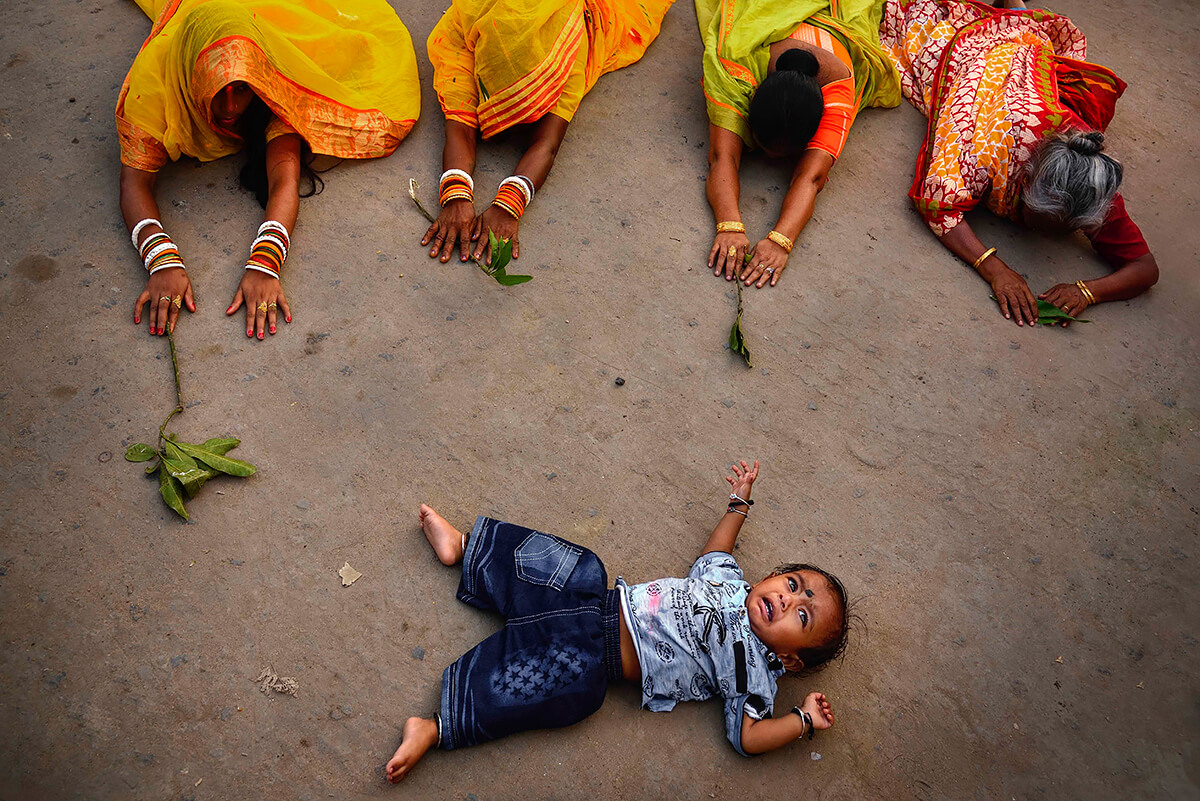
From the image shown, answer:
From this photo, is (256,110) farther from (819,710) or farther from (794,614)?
(819,710)

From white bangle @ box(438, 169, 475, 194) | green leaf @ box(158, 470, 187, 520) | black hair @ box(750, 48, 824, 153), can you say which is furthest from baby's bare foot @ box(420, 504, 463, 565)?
black hair @ box(750, 48, 824, 153)

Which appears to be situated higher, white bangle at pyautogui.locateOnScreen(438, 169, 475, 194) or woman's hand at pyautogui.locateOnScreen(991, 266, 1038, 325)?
woman's hand at pyautogui.locateOnScreen(991, 266, 1038, 325)

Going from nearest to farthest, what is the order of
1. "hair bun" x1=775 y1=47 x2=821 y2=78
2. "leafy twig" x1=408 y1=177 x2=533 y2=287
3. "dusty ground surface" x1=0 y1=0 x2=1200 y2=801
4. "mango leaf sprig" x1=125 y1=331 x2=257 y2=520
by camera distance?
"dusty ground surface" x1=0 y1=0 x2=1200 y2=801 < "mango leaf sprig" x1=125 y1=331 x2=257 y2=520 < "leafy twig" x1=408 y1=177 x2=533 y2=287 < "hair bun" x1=775 y1=47 x2=821 y2=78

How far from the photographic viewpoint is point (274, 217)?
2859 mm

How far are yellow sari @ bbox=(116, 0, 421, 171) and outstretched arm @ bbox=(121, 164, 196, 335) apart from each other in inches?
3.3

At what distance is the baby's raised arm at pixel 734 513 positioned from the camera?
7.51ft

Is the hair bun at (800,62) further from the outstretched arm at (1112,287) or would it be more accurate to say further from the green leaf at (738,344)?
the outstretched arm at (1112,287)

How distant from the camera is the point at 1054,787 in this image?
6.73 feet

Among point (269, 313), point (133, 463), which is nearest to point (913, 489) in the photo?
point (269, 313)

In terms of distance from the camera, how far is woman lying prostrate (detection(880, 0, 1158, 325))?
304 centimetres

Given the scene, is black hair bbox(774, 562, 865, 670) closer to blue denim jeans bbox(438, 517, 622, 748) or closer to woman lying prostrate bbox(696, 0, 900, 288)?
blue denim jeans bbox(438, 517, 622, 748)

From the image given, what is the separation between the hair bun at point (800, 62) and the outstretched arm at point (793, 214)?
12.4 inches

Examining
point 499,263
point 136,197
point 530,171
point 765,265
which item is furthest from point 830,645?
point 136,197

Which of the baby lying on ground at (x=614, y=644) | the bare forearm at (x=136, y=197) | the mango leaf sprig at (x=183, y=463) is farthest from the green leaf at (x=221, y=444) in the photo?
the bare forearm at (x=136, y=197)
